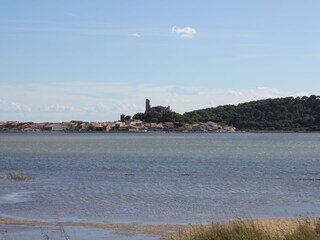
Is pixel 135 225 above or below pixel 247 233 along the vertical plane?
below

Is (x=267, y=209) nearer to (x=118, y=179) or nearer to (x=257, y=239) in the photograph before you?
(x=257, y=239)

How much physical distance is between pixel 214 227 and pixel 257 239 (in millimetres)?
2146

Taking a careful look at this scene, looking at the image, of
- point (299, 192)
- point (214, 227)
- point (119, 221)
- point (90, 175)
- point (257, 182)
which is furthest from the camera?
point (90, 175)

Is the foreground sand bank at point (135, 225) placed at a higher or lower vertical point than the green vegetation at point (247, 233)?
lower

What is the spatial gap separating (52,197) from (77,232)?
11408 mm

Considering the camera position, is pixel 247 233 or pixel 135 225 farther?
pixel 135 225

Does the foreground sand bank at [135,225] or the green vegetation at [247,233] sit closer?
the green vegetation at [247,233]

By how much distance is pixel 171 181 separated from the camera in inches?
1665

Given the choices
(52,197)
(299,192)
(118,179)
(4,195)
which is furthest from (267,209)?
(118,179)

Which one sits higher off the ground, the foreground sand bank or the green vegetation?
the green vegetation

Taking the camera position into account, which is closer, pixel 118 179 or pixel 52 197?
pixel 52 197

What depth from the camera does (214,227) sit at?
15.0 meters

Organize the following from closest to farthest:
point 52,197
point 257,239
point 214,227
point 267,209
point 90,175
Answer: point 257,239 → point 214,227 → point 267,209 → point 52,197 → point 90,175

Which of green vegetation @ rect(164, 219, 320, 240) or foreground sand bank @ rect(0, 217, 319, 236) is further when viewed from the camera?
foreground sand bank @ rect(0, 217, 319, 236)
